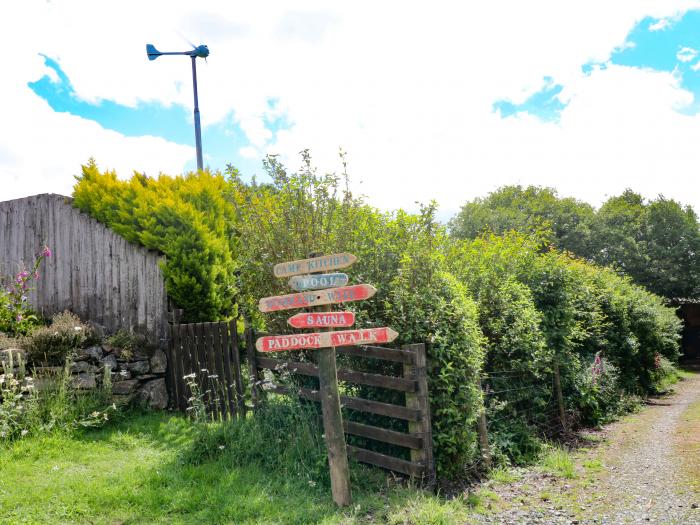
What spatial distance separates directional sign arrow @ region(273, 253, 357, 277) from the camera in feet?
18.3

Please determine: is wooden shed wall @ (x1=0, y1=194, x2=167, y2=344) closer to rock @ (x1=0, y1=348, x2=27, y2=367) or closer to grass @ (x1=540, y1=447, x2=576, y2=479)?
rock @ (x1=0, y1=348, x2=27, y2=367)

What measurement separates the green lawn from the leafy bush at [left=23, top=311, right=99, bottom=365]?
165 centimetres

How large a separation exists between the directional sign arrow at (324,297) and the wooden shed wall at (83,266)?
413cm

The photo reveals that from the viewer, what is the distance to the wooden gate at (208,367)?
7.50 metres

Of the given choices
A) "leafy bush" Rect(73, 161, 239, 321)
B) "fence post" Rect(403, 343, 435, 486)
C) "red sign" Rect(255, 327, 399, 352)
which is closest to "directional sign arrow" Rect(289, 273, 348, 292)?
"red sign" Rect(255, 327, 399, 352)

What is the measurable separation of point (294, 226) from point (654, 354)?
14879mm

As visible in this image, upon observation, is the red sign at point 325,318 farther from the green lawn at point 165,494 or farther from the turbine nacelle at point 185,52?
the turbine nacelle at point 185,52

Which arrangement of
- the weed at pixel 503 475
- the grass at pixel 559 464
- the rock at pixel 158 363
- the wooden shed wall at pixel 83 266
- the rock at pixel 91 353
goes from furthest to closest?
the wooden shed wall at pixel 83 266 < the rock at pixel 158 363 < the rock at pixel 91 353 < the grass at pixel 559 464 < the weed at pixel 503 475

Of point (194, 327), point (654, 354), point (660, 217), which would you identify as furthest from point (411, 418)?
point (660, 217)

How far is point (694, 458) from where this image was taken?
794 centimetres

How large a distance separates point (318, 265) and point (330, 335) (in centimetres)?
73

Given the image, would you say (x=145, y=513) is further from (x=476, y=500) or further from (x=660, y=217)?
(x=660, y=217)

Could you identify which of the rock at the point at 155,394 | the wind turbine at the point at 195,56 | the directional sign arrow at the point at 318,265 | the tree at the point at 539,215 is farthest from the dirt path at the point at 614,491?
the tree at the point at 539,215

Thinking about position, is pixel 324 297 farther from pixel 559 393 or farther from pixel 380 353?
pixel 559 393
